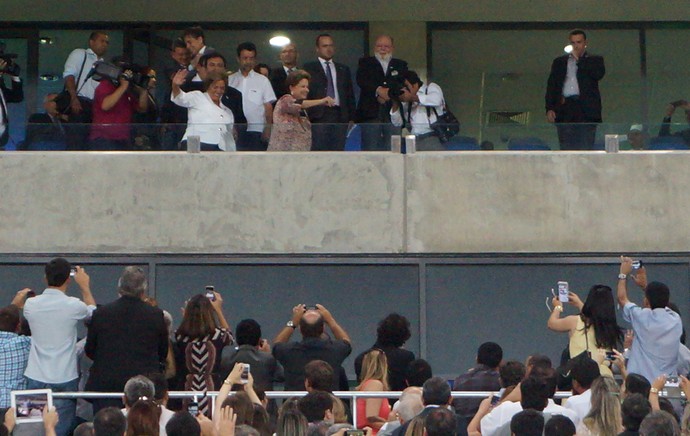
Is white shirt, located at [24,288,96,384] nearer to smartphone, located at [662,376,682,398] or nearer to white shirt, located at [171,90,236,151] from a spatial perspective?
white shirt, located at [171,90,236,151]

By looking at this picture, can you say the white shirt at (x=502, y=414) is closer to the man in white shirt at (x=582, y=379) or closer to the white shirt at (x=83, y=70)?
Answer: the man in white shirt at (x=582, y=379)

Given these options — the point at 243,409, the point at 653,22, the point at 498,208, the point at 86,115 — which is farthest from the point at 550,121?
the point at 243,409

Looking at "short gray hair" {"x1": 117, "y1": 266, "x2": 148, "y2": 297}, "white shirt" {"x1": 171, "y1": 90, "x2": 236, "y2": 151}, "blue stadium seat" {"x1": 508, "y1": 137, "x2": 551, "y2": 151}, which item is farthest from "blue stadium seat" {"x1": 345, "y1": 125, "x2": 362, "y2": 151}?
"short gray hair" {"x1": 117, "y1": 266, "x2": 148, "y2": 297}

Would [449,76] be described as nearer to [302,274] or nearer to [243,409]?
[302,274]

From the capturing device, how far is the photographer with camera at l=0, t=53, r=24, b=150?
50.0ft

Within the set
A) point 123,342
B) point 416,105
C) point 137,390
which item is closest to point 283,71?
point 416,105

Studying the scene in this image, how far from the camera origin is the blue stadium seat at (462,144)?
15.2 meters

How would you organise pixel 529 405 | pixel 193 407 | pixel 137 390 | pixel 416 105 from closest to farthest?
1. pixel 529 405
2. pixel 137 390
3. pixel 193 407
4. pixel 416 105

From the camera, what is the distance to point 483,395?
11164mm

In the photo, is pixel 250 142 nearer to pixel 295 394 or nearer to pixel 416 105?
pixel 416 105

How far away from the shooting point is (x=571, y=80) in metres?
16.1

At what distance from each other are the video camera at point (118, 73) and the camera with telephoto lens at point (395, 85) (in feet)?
8.23

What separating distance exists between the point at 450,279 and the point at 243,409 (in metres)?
5.69

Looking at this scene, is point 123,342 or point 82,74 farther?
point 82,74
